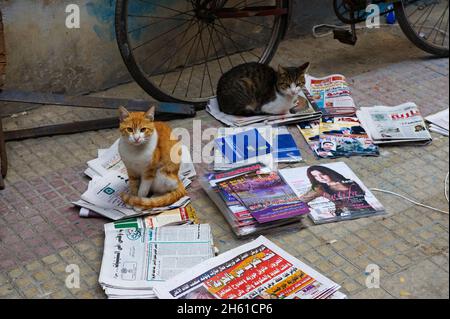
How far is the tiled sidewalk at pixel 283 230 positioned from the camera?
227 cm

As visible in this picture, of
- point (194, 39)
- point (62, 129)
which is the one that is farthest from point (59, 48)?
point (194, 39)

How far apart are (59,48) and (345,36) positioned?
1.60 meters

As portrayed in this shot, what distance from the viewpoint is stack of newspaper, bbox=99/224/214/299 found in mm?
2186

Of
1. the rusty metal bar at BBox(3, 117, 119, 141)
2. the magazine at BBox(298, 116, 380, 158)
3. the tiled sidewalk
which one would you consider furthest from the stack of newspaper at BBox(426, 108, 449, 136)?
the rusty metal bar at BBox(3, 117, 119, 141)

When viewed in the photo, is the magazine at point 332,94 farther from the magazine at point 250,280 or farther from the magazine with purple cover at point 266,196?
the magazine at point 250,280

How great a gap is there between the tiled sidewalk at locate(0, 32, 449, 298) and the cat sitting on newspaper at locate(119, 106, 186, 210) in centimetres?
16

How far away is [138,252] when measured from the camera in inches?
91.6

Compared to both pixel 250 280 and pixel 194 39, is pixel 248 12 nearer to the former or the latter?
pixel 194 39

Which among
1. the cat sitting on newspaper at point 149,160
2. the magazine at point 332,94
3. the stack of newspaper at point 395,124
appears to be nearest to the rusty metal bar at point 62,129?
the cat sitting on newspaper at point 149,160

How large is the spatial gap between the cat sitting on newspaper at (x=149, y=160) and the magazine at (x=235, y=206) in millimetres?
133

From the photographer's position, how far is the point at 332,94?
3.43 meters

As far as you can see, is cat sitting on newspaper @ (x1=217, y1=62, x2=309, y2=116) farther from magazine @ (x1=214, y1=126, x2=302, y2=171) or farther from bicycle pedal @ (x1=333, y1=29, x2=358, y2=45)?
bicycle pedal @ (x1=333, y1=29, x2=358, y2=45)

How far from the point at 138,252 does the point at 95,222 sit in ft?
0.99
